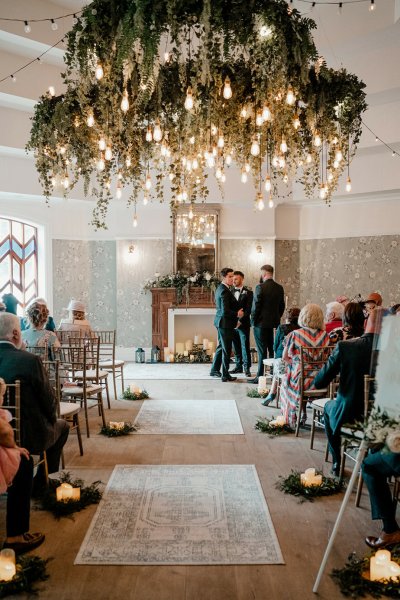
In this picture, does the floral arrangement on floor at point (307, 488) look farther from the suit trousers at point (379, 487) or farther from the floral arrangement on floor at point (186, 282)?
the floral arrangement on floor at point (186, 282)

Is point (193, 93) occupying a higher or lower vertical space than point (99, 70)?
lower

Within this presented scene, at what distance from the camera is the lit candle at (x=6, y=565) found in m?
2.80

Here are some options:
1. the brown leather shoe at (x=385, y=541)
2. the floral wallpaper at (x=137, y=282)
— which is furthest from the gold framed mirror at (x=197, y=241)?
the brown leather shoe at (x=385, y=541)

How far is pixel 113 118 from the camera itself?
5.80 meters

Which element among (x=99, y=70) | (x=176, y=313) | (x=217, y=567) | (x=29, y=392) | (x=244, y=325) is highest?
(x=99, y=70)

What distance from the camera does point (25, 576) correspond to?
9.44ft

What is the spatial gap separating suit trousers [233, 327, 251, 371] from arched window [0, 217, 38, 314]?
492 cm

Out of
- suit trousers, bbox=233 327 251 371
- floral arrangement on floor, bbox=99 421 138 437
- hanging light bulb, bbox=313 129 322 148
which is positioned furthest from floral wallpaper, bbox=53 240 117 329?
hanging light bulb, bbox=313 129 322 148

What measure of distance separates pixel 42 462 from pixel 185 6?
13.2 feet

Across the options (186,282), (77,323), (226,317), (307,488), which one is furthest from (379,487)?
(186,282)

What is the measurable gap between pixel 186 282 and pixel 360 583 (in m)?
8.94

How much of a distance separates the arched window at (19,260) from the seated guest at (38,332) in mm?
5885

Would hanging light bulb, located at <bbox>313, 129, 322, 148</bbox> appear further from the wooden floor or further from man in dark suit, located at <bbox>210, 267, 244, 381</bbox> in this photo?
the wooden floor

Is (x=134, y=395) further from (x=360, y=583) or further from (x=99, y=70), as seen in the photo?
(x=360, y=583)
